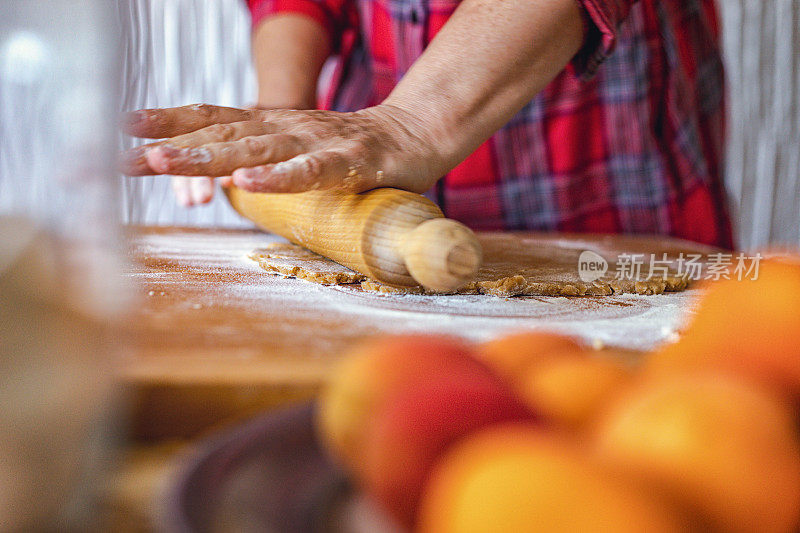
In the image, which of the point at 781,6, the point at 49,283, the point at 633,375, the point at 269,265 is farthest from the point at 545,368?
the point at 781,6

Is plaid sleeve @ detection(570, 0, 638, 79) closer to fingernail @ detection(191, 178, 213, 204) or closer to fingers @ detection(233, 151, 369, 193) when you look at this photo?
fingers @ detection(233, 151, 369, 193)

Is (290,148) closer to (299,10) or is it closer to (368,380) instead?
(368,380)

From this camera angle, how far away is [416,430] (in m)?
0.25

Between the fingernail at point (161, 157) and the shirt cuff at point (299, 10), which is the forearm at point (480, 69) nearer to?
the fingernail at point (161, 157)

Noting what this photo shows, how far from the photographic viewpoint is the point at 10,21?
11.9 inches

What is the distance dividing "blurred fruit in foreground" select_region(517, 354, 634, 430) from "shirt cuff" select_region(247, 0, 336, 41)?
5.11ft

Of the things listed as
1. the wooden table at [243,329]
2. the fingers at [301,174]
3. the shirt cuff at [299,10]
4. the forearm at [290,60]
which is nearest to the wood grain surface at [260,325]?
the wooden table at [243,329]

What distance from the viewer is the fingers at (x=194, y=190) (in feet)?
5.31

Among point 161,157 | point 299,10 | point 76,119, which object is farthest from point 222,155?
point 299,10

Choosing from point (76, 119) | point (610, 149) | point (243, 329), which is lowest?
point (243, 329)

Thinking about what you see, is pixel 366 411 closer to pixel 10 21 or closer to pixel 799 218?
pixel 10 21

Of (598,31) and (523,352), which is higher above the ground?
(598,31)

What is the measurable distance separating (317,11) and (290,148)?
0.94m

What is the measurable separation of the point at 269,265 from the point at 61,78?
0.69 metres
